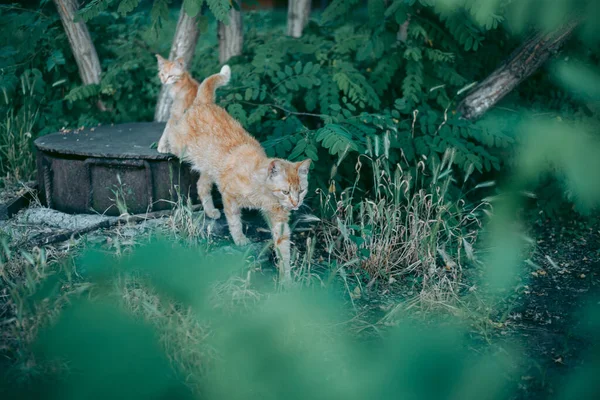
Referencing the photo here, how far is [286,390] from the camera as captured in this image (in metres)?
2.94

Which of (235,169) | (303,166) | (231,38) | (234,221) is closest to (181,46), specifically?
(231,38)

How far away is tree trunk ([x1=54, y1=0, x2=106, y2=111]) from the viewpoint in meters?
5.89

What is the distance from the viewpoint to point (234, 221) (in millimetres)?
4293

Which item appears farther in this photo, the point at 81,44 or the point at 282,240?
the point at 81,44

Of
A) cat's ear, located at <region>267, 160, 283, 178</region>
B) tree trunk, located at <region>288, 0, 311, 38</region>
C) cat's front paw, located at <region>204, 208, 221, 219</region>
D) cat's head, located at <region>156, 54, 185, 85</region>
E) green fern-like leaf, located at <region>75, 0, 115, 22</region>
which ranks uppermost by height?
green fern-like leaf, located at <region>75, 0, 115, 22</region>

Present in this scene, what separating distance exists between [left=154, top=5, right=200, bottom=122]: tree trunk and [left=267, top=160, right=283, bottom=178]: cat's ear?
265cm

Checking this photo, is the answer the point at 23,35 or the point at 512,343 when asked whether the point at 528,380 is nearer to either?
the point at 512,343

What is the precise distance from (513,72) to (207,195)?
2879 millimetres

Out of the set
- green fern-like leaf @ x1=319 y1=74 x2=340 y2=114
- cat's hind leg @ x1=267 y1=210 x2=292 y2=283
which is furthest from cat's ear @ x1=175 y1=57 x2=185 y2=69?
cat's hind leg @ x1=267 y1=210 x2=292 y2=283

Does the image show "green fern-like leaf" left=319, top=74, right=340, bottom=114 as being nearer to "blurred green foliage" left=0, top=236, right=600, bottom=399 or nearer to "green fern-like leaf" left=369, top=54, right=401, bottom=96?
"green fern-like leaf" left=369, top=54, right=401, bottom=96

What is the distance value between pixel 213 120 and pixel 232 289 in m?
1.45

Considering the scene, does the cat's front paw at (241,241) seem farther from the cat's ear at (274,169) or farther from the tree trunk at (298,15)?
the tree trunk at (298,15)

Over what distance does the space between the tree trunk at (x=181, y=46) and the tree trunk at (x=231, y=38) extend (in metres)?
0.41

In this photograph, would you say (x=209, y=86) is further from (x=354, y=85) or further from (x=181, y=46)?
(x=181, y=46)
